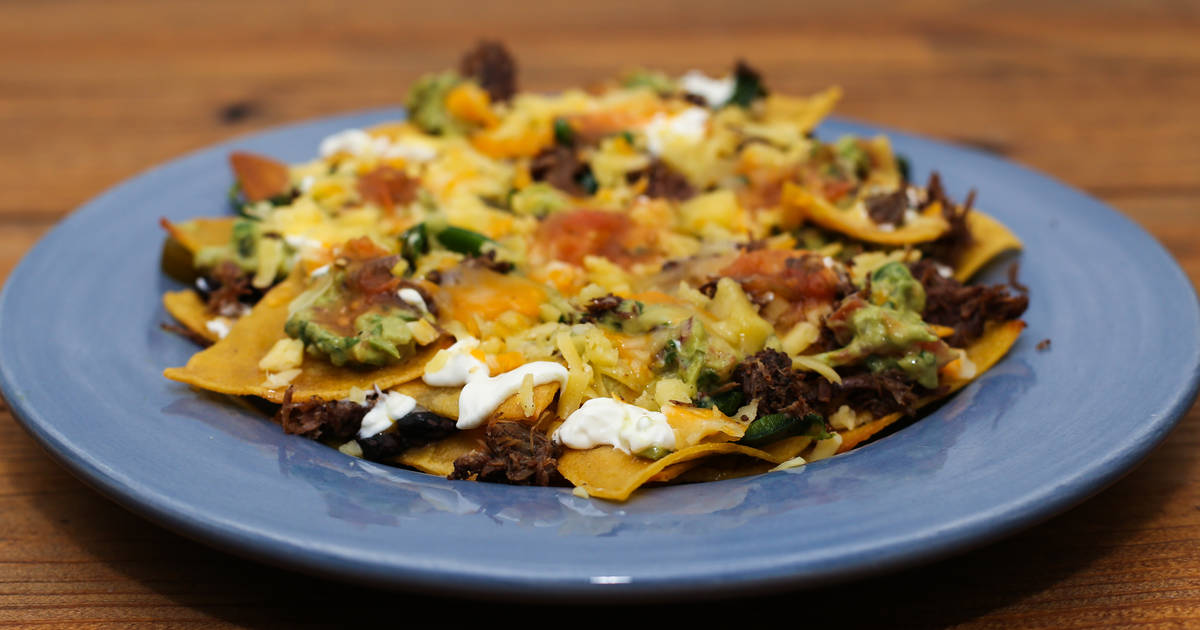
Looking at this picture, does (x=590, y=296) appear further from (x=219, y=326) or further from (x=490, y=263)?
(x=219, y=326)

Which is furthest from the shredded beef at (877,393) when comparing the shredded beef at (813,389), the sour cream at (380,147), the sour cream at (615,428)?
the sour cream at (380,147)

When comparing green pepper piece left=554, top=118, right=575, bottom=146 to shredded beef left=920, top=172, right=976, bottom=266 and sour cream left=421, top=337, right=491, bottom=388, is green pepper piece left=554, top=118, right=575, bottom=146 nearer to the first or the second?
shredded beef left=920, top=172, right=976, bottom=266

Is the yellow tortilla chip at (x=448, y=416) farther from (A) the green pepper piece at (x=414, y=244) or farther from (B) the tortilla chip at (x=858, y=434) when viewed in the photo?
(A) the green pepper piece at (x=414, y=244)

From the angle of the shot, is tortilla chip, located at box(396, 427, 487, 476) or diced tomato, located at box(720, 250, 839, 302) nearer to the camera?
tortilla chip, located at box(396, 427, 487, 476)

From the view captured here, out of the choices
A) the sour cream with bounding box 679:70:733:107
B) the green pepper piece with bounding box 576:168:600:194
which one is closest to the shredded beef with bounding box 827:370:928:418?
the green pepper piece with bounding box 576:168:600:194

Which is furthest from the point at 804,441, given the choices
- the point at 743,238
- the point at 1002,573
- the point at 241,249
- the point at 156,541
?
the point at 241,249
